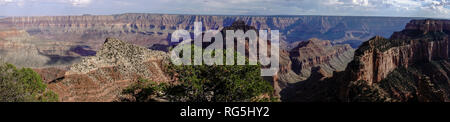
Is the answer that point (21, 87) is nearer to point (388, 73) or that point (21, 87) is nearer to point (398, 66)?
point (388, 73)

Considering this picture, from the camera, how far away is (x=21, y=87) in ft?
109

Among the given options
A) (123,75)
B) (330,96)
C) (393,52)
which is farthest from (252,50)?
(123,75)

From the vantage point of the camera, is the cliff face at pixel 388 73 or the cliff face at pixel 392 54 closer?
the cliff face at pixel 388 73

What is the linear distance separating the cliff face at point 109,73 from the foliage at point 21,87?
5.89 metres

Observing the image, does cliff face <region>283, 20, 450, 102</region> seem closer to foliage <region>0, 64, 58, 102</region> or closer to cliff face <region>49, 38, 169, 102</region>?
cliff face <region>49, 38, 169, 102</region>

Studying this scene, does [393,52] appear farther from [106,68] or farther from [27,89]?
[27,89]

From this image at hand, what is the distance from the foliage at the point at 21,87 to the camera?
105ft

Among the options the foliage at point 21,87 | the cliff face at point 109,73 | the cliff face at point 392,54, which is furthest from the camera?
the cliff face at point 392,54

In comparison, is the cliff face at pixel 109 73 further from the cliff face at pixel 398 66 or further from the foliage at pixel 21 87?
the cliff face at pixel 398 66

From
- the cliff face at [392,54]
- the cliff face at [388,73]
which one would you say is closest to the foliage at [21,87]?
the cliff face at [388,73]

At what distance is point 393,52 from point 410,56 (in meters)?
14.5

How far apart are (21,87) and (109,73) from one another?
59.2 ft

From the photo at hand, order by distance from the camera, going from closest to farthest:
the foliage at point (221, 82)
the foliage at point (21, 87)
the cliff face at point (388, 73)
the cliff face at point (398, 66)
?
the foliage at point (21, 87) → the foliage at point (221, 82) → the cliff face at point (388, 73) → the cliff face at point (398, 66)

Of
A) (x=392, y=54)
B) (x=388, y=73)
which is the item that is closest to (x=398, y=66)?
(x=392, y=54)
